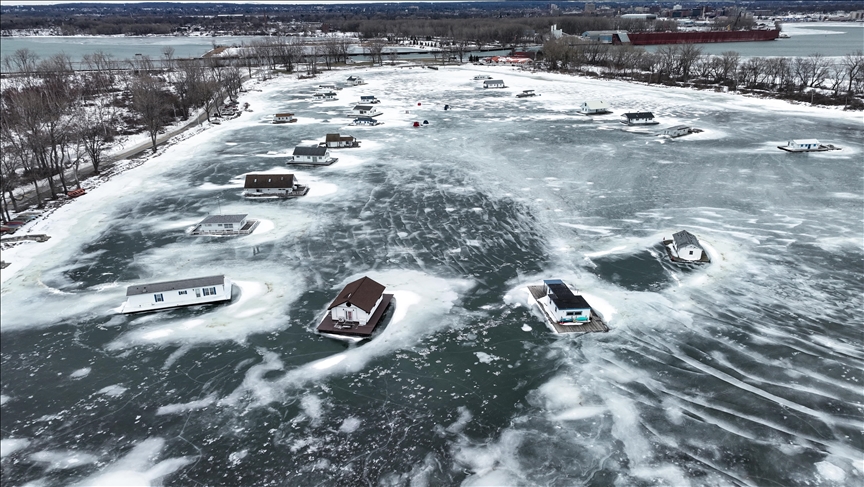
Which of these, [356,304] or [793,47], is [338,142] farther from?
[793,47]

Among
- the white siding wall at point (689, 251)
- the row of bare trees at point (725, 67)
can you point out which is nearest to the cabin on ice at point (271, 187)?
the white siding wall at point (689, 251)

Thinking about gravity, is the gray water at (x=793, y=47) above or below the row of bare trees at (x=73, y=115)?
above

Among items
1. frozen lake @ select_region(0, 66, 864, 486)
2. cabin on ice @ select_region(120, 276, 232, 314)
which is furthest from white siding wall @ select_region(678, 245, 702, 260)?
cabin on ice @ select_region(120, 276, 232, 314)

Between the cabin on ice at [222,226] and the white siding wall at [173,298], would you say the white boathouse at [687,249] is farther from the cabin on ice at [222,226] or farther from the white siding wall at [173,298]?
the cabin on ice at [222,226]

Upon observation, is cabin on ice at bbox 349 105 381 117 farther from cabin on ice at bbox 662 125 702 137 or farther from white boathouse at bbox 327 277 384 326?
white boathouse at bbox 327 277 384 326

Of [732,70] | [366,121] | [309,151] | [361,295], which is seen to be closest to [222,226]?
[361,295]

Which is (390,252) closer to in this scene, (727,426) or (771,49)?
(727,426)
